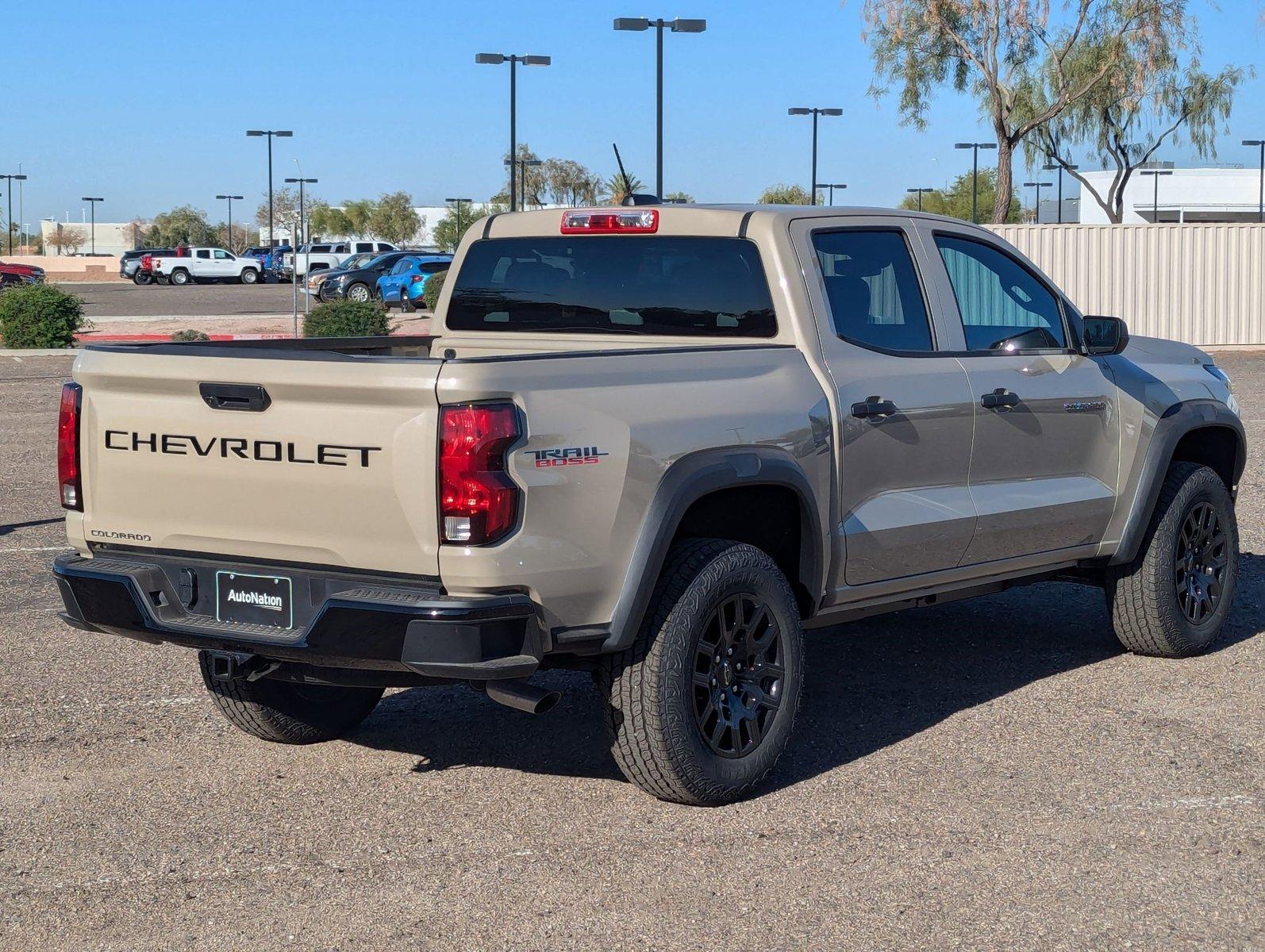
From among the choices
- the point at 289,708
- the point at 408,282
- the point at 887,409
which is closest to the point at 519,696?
the point at 289,708

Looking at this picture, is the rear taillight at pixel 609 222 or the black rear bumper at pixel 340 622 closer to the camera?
the black rear bumper at pixel 340 622

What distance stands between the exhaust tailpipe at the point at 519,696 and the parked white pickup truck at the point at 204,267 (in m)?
67.5

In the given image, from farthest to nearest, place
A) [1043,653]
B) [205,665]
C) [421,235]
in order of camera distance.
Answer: [421,235], [1043,653], [205,665]

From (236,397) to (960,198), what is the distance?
108966 mm

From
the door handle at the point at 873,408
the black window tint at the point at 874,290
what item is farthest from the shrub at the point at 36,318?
the door handle at the point at 873,408

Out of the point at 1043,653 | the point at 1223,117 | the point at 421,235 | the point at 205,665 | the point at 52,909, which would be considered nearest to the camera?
the point at 52,909

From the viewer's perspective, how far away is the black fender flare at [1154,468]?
22.5 feet

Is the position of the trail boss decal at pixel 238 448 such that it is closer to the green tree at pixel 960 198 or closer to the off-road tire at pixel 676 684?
the off-road tire at pixel 676 684

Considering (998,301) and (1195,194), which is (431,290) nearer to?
(998,301)

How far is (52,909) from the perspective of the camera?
434cm

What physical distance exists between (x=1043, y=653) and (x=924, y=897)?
124 inches

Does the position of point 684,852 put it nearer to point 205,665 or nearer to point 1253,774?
point 205,665

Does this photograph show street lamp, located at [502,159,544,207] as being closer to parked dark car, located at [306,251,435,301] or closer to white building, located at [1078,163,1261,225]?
parked dark car, located at [306,251,435,301]

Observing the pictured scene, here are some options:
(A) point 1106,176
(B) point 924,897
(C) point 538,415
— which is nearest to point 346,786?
(C) point 538,415
